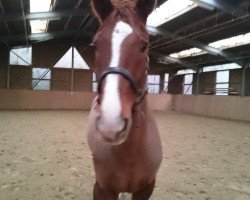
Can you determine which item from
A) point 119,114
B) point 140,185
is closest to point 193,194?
point 140,185

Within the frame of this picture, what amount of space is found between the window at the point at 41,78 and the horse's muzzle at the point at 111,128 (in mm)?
16838

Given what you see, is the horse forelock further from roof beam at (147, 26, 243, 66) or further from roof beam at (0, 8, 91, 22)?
roof beam at (147, 26, 243, 66)

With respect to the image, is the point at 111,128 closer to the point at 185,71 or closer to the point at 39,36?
the point at 39,36

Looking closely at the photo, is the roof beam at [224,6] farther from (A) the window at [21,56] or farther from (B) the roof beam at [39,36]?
(A) the window at [21,56]

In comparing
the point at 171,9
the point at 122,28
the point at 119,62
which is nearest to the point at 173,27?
the point at 171,9

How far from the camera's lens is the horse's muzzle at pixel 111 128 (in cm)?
123

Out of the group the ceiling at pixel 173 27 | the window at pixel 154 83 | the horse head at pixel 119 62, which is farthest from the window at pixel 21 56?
the horse head at pixel 119 62

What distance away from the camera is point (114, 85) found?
4.41 ft

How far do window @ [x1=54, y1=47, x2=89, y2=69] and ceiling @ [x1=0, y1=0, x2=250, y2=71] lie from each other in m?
0.97

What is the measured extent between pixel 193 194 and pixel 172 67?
1768 cm

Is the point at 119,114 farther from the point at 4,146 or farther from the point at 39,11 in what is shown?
the point at 39,11

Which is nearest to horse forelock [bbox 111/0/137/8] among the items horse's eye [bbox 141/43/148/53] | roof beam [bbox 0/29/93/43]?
horse's eye [bbox 141/43/148/53]

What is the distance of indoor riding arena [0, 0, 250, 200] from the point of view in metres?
3.75

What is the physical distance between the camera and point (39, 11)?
10.9 metres
